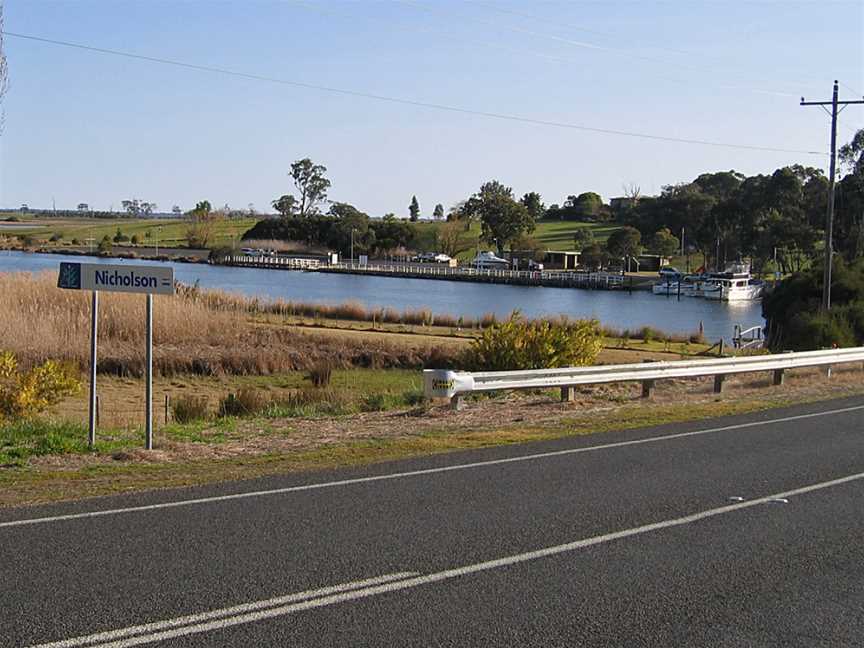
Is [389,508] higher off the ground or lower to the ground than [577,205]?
lower

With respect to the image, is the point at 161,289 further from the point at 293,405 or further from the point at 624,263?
the point at 624,263

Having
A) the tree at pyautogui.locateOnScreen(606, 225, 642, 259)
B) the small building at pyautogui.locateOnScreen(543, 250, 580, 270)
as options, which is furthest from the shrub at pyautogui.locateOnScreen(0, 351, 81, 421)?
the small building at pyautogui.locateOnScreen(543, 250, 580, 270)

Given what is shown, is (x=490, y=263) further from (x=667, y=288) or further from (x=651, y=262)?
(x=667, y=288)

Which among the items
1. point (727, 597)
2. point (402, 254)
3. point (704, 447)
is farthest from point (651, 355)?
point (402, 254)

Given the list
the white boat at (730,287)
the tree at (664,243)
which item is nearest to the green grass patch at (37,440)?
the white boat at (730,287)

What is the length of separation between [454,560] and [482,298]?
82903 millimetres

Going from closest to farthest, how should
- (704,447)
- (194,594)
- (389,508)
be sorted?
1. (194,594)
2. (389,508)
3. (704,447)

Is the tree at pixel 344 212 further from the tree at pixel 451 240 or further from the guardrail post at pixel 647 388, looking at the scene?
the guardrail post at pixel 647 388

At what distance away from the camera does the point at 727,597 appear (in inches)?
271

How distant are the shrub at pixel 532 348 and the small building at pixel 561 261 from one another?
107472 millimetres

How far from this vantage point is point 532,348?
2403cm

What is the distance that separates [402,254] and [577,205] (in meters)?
50.7

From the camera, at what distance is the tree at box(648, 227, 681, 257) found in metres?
127

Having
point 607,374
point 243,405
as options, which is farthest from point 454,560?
point 243,405
